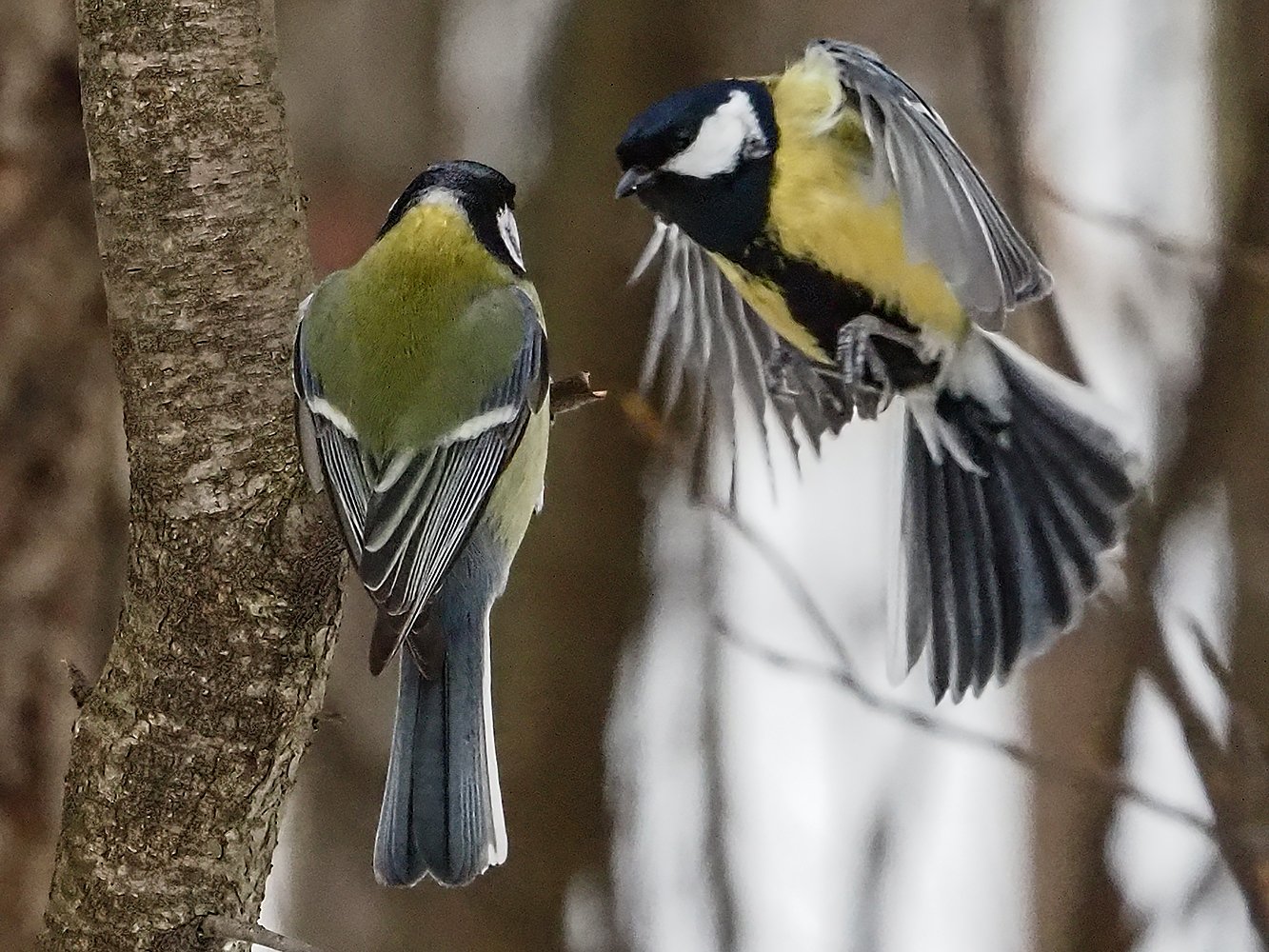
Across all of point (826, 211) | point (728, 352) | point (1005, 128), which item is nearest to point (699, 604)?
point (728, 352)

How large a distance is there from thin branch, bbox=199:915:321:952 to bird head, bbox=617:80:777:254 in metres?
0.43

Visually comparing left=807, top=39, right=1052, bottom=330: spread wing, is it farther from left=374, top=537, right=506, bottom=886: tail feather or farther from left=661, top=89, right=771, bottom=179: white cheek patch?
left=374, top=537, right=506, bottom=886: tail feather

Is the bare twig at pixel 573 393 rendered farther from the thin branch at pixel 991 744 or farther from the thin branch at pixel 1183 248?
the thin branch at pixel 1183 248

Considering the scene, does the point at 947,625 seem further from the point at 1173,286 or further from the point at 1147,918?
the point at 1173,286

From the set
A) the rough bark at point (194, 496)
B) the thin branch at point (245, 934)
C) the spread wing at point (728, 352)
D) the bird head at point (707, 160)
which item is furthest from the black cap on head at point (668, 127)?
the thin branch at point (245, 934)

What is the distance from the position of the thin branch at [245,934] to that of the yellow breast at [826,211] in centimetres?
46

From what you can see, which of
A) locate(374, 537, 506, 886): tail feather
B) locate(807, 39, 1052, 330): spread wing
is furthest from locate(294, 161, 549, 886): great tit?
locate(807, 39, 1052, 330): spread wing

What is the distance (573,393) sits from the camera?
2.51 feet

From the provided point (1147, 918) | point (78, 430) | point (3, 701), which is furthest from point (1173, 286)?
point (3, 701)

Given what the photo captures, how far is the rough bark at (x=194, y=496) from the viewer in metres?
0.66

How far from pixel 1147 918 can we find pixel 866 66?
2.40 ft

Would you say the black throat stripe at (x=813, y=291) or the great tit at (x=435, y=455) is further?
the black throat stripe at (x=813, y=291)

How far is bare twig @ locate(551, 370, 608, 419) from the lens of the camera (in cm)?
75

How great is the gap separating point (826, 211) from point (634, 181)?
0.41 ft
